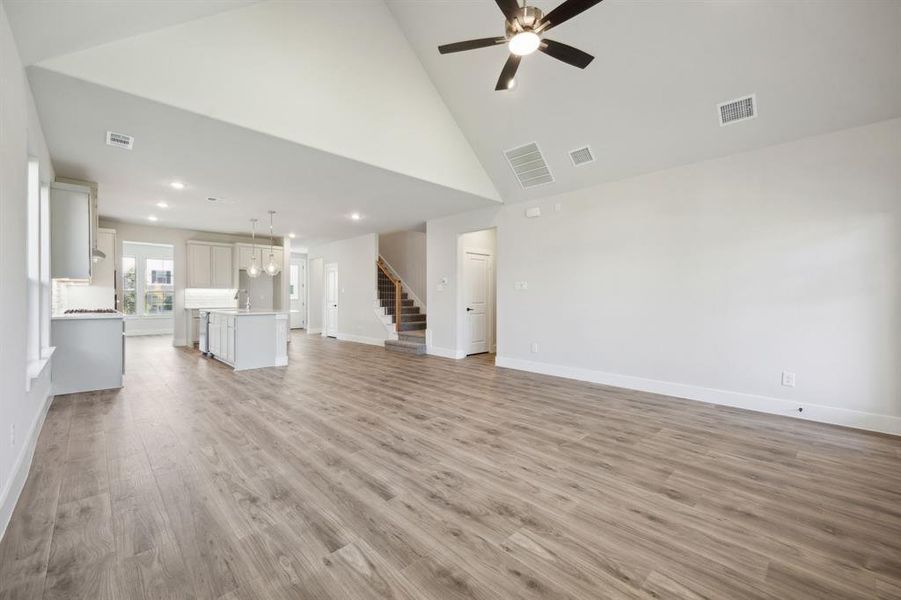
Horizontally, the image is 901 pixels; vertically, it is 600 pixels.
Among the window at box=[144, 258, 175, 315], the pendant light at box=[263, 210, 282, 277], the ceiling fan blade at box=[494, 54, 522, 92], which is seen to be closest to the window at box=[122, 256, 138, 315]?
the window at box=[144, 258, 175, 315]

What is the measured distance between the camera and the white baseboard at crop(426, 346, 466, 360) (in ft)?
23.8

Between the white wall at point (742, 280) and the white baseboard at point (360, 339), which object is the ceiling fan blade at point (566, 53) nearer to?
the white wall at point (742, 280)

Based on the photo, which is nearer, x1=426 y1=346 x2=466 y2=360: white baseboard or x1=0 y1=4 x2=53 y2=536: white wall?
x1=0 y1=4 x2=53 y2=536: white wall

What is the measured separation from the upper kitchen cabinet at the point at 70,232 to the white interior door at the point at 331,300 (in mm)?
6344

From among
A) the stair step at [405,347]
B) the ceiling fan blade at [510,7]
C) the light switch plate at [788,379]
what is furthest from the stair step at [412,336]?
the ceiling fan blade at [510,7]

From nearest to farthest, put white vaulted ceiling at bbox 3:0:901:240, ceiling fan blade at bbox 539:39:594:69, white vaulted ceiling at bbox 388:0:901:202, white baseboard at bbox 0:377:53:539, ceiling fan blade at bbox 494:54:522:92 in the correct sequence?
white baseboard at bbox 0:377:53:539, ceiling fan blade at bbox 539:39:594:69, ceiling fan blade at bbox 494:54:522:92, white vaulted ceiling at bbox 3:0:901:240, white vaulted ceiling at bbox 388:0:901:202

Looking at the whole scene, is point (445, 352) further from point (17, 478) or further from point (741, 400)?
point (17, 478)

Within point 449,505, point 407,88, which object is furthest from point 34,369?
point 407,88

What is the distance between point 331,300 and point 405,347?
3.80 m

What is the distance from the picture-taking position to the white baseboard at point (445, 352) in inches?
286

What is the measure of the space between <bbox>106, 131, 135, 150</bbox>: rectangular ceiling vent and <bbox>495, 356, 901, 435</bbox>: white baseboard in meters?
5.83

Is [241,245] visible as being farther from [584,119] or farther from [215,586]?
[215,586]

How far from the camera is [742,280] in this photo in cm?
418

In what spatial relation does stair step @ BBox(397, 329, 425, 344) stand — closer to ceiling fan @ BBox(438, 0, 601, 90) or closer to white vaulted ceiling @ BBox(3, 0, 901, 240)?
white vaulted ceiling @ BBox(3, 0, 901, 240)
